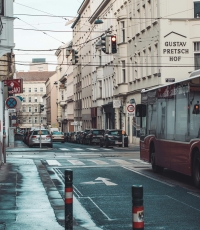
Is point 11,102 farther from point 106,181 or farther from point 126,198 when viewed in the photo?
point 126,198

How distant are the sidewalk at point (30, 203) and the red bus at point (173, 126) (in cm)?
334

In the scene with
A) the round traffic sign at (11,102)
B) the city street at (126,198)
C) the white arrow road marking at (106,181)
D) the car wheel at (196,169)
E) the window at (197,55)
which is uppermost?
the window at (197,55)

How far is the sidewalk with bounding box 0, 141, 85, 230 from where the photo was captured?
389 inches

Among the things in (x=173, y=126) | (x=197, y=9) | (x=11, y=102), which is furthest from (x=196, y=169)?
(x=197, y=9)

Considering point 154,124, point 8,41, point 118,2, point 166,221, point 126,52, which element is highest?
point 118,2

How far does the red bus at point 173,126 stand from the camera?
50.5 ft

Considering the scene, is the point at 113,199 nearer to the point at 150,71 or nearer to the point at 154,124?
the point at 154,124

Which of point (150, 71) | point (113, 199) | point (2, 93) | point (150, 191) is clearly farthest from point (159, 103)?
point (150, 71)

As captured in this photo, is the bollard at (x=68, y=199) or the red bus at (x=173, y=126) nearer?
the bollard at (x=68, y=199)

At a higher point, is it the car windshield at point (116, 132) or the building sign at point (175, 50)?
the building sign at point (175, 50)

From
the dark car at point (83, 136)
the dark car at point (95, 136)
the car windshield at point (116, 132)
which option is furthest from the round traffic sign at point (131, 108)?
the dark car at point (83, 136)

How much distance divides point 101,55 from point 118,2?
1315cm

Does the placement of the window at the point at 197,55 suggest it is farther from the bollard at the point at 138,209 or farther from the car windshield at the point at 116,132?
the bollard at the point at 138,209

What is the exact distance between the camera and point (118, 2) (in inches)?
2496
